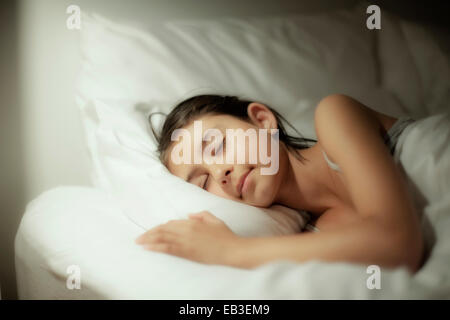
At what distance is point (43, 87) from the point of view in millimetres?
845

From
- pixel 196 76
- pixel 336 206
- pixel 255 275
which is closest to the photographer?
pixel 255 275

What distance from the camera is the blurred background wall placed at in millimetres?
757

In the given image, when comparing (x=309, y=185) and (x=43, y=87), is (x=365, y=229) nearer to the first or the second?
(x=309, y=185)

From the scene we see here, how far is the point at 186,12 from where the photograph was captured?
0.98 meters

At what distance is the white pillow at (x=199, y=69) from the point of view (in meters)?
0.85

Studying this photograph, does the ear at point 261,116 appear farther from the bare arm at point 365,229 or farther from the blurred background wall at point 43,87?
the blurred background wall at point 43,87

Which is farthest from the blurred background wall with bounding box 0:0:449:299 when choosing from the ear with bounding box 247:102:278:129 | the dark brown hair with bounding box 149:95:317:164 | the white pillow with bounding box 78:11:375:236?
the ear with bounding box 247:102:278:129

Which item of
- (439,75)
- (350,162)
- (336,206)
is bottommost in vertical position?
(336,206)

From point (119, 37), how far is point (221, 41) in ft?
0.77

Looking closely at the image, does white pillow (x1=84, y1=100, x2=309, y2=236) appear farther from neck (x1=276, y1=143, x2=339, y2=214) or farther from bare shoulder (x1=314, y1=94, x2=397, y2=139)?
bare shoulder (x1=314, y1=94, x2=397, y2=139)

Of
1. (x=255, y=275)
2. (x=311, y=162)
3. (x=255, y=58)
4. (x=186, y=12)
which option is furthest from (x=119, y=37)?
(x=255, y=275)

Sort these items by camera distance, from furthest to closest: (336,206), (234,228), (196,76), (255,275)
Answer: (196,76), (336,206), (234,228), (255,275)

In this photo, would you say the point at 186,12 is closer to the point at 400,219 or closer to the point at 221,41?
the point at 221,41

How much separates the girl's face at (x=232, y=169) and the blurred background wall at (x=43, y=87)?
0.26 meters
